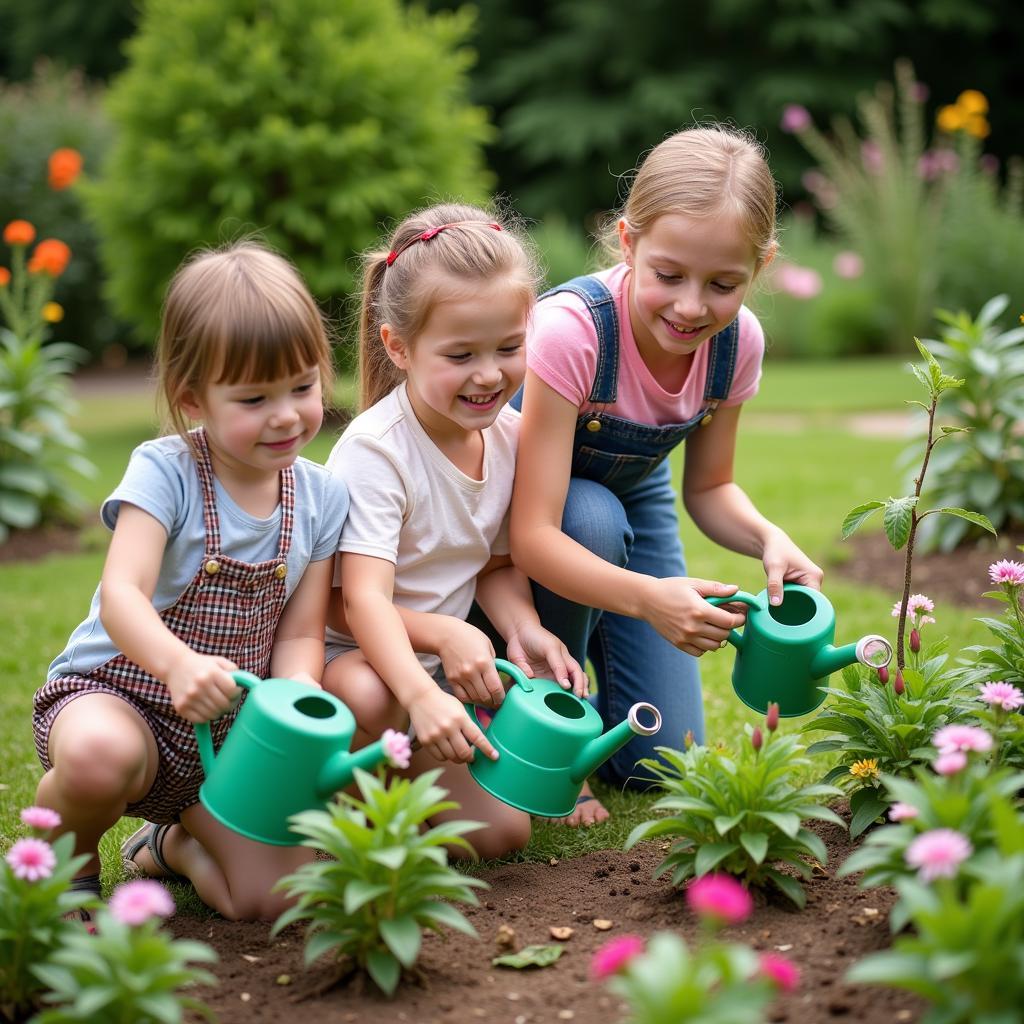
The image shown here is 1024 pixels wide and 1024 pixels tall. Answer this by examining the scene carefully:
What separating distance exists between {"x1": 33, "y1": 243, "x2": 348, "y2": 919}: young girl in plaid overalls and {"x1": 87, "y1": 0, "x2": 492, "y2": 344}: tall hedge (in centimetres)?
551

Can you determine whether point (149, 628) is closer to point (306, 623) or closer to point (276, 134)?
point (306, 623)

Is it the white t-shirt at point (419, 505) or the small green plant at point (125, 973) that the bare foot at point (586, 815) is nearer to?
the white t-shirt at point (419, 505)

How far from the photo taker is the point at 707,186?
8.01ft

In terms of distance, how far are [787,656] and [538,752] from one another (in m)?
0.49

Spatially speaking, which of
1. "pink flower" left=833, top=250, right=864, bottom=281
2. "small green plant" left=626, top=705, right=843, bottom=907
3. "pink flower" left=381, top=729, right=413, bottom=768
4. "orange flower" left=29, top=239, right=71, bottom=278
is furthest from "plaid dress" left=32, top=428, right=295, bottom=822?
"pink flower" left=833, top=250, right=864, bottom=281

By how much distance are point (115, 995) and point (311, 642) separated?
3.00 ft

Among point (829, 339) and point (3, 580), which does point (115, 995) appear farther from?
point (829, 339)

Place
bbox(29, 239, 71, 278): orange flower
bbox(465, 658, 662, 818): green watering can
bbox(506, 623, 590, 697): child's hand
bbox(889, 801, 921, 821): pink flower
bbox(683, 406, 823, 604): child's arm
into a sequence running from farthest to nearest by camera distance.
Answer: bbox(29, 239, 71, 278): orange flower → bbox(683, 406, 823, 604): child's arm → bbox(506, 623, 590, 697): child's hand → bbox(465, 658, 662, 818): green watering can → bbox(889, 801, 921, 821): pink flower

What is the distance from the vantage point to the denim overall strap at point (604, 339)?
2641mm

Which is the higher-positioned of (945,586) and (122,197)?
(122,197)

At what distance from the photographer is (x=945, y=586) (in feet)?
14.1

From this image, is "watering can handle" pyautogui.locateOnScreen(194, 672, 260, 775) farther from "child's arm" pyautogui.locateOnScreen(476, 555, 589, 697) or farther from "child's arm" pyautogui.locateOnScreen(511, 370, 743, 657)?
"child's arm" pyautogui.locateOnScreen(511, 370, 743, 657)

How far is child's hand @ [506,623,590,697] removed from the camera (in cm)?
237

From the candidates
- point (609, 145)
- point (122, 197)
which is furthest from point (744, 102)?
point (122, 197)
